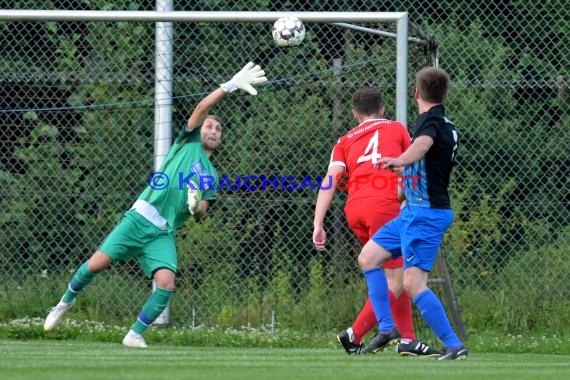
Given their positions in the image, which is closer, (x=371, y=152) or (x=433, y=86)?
(x=433, y=86)

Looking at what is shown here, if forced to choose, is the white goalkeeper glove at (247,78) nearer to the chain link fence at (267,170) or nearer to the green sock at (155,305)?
the green sock at (155,305)

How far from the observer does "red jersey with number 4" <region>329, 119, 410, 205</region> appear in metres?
7.52

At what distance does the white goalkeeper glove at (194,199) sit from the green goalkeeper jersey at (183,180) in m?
0.13

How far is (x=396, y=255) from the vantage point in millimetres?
7258

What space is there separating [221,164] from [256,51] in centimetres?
126

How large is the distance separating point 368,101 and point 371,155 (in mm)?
383

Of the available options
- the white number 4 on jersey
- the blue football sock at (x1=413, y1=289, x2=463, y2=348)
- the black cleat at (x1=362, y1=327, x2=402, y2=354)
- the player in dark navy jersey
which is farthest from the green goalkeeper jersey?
the blue football sock at (x1=413, y1=289, x2=463, y2=348)

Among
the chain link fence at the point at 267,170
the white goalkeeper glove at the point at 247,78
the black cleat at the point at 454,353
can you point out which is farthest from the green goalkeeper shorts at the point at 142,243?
the black cleat at the point at 454,353

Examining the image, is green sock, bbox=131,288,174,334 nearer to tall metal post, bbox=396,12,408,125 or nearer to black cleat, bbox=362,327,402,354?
black cleat, bbox=362,327,402,354

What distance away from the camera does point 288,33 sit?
8.55 m

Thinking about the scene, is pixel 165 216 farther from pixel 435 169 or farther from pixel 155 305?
pixel 435 169

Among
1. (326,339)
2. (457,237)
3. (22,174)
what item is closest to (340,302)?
(326,339)

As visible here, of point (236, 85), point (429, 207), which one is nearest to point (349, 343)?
point (429, 207)

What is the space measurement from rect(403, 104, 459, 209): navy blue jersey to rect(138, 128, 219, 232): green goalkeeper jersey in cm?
186
